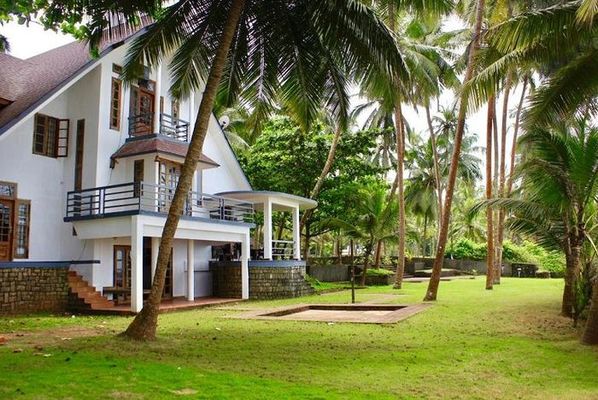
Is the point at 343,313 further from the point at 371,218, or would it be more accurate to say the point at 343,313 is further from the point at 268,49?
the point at 371,218

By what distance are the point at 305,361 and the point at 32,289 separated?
10.8m

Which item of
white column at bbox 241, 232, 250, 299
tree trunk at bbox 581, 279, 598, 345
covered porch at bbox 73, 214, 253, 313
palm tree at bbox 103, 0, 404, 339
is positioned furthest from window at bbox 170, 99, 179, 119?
tree trunk at bbox 581, 279, 598, 345

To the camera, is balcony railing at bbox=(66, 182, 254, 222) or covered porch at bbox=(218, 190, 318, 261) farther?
covered porch at bbox=(218, 190, 318, 261)

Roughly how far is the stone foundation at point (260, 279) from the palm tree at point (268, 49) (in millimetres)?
8899

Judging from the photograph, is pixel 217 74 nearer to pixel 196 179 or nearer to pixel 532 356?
pixel 532 356

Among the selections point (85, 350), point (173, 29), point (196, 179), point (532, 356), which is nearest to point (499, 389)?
point (532, 356)

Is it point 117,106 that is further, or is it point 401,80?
point 117,106

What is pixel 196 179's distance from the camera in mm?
22047

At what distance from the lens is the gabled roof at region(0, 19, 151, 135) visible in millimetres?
16859

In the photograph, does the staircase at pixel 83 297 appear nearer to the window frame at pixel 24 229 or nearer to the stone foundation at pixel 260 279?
the window frame at pixel 24 229

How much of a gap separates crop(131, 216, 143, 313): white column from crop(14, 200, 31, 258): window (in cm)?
349

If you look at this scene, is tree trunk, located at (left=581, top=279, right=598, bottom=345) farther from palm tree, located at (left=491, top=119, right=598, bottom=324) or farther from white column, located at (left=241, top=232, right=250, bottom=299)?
white column, located at (left=241, top=232, right=250, bottom=299)

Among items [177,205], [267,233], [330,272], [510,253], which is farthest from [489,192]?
[510,253]

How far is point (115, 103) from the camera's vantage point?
1886 centimetres
